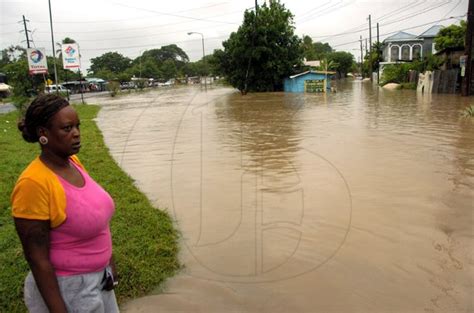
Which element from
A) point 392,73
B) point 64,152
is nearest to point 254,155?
point 64,152

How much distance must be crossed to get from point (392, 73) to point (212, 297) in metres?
40.3

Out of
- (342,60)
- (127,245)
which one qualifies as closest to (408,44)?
(342,60)

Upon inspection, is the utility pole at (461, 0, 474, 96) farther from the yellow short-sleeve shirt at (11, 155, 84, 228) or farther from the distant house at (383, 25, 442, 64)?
the distant house at (383, 25, 442, 64)

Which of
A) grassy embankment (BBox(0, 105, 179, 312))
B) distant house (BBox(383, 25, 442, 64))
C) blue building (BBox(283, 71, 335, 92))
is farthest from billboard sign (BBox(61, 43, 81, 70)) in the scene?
distant house (BBox(383, 25, 442, 64))

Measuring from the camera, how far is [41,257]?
1.74 metres

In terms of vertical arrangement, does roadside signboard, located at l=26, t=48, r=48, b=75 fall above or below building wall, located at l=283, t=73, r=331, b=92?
above

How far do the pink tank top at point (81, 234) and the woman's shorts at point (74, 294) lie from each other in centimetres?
4

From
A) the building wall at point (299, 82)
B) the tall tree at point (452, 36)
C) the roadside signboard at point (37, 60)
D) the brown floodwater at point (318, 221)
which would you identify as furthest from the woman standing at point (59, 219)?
the tall tree at point (452, 36)

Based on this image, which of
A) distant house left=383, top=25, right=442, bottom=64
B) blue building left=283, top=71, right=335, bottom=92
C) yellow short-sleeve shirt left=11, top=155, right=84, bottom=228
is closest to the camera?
yellow short-sleeve shirt left=11, top=155, right=84, bottom=228

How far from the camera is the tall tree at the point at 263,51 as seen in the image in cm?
3850

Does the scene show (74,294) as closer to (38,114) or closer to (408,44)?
(38,114)

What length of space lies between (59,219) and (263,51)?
3855 centimetres

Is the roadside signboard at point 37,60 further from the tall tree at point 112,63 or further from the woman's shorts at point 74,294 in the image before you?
the tall tree at point 112,63

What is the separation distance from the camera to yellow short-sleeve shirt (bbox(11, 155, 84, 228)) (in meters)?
1.66
